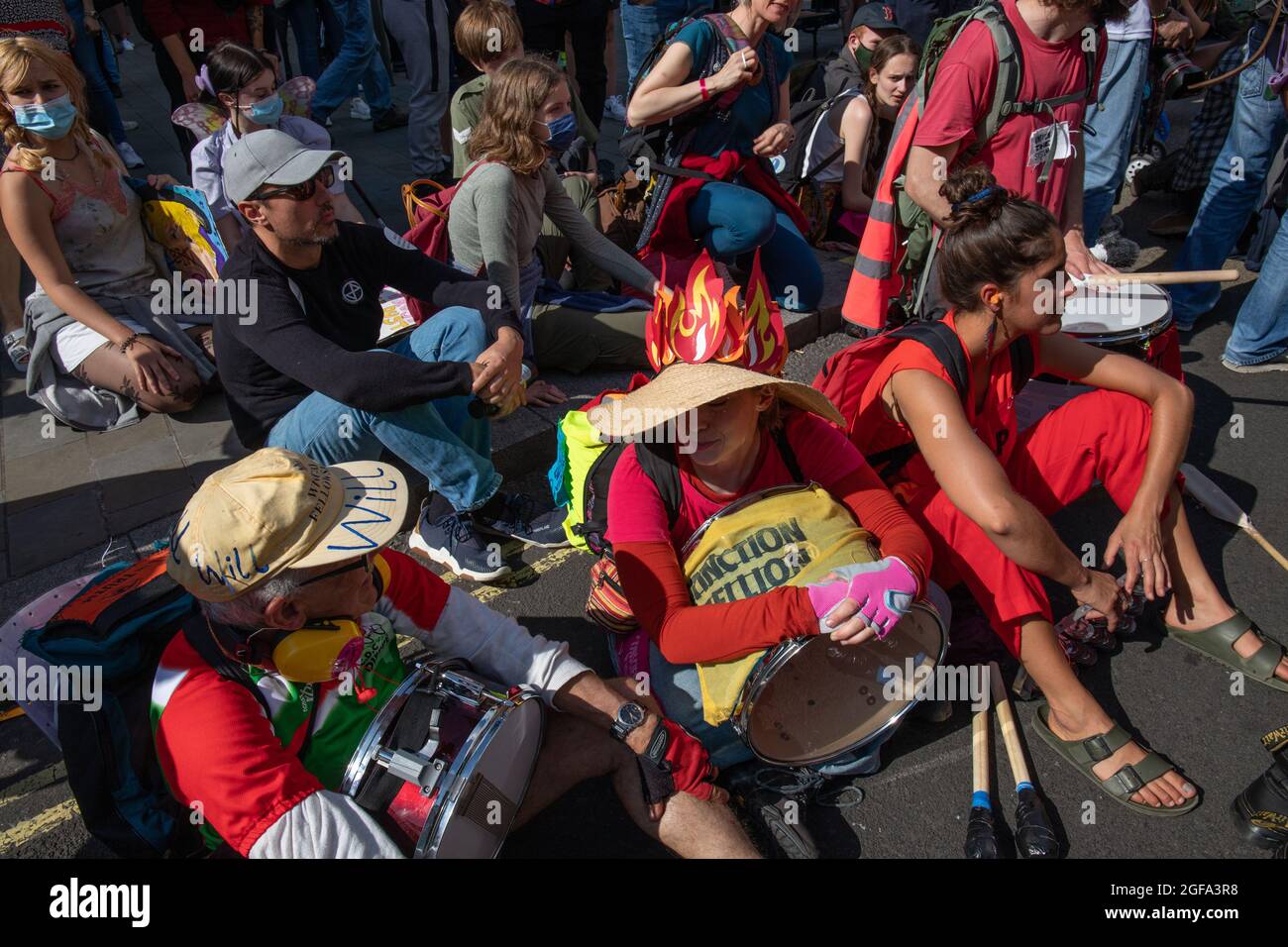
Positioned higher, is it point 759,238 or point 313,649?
point 313,649

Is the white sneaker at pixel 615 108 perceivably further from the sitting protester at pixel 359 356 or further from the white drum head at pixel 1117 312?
the white drum head at pixel 1117 312

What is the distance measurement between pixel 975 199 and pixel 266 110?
3843mm

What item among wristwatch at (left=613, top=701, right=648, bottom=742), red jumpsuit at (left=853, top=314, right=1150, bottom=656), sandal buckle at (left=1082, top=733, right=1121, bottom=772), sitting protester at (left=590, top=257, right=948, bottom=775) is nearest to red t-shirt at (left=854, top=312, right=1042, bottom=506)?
red jumpsuit at (left=853, top=314, right=1150, bottom=656)

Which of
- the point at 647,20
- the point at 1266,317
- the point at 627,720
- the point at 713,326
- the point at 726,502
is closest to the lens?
the point at 627,720

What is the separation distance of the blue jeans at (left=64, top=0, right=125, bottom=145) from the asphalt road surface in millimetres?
5493

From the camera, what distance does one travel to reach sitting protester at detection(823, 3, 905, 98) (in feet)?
20.1

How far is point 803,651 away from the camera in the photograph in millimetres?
2580

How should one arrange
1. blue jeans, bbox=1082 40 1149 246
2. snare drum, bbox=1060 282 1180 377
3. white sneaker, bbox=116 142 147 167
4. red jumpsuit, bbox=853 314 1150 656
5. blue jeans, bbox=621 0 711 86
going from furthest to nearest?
blue jeans, bbox=621 0 711 86
white sneaker, bbox=116 142 147 167
blue jeans, bbox=1082 40 1149 246
snare drum, bbox=1060 282 1180 377
red jumpsuit, bbox=853 314 1150 656

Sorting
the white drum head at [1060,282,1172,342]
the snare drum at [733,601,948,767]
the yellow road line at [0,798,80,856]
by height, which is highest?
the white drum head at [1060,282,1172,342]

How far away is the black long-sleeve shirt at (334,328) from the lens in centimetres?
312

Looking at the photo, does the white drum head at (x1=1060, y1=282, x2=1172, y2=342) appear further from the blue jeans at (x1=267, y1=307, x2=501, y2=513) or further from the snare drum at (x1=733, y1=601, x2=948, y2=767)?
the blue jeans at (x1=267, y1=307, x2=501, y2=513)

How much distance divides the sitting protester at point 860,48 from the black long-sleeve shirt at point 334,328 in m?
3.64

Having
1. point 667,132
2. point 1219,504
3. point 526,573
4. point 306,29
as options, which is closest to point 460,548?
point 526,573

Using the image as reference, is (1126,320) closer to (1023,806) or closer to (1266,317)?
(1266,317)
